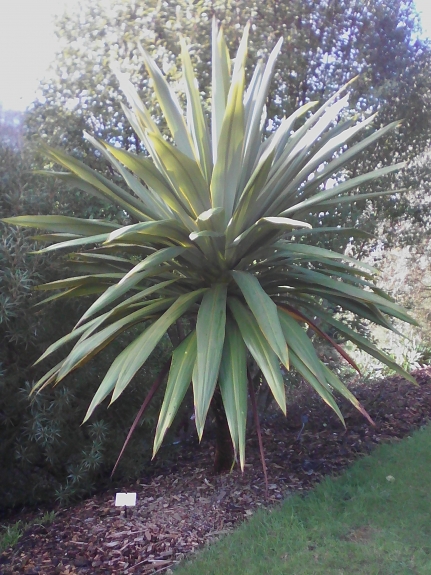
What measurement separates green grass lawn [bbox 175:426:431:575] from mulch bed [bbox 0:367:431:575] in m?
0.20

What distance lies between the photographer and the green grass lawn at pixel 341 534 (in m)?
2.86

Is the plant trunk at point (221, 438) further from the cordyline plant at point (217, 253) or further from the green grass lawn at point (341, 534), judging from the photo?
the green grass lawn at point (341, 534)

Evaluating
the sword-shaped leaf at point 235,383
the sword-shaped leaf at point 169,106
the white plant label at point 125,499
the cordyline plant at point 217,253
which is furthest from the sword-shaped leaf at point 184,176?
the white plant label at point 125,499

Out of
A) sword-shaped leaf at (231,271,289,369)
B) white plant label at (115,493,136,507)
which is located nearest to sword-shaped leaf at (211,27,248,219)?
sword-shaped leaf at (231,271,289,369)

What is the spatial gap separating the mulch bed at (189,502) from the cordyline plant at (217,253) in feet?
2.46

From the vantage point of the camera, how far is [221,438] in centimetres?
390

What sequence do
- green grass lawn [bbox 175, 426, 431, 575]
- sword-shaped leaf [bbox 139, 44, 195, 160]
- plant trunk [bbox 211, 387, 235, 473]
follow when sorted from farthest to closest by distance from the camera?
1. plant trunk [bbox 211, 387, 235, 473]
2. sword-shaped leaf [bbox 139, 44, 195, 160]
3. green grass lawn [bbox 175, 426, 431, 575]

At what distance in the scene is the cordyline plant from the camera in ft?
8.92

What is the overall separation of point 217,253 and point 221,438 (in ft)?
4.85

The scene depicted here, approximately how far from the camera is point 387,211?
5801 mm

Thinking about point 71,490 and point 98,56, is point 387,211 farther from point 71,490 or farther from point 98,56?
point 71,490

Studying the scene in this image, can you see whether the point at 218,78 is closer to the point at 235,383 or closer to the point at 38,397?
the point at 235,383

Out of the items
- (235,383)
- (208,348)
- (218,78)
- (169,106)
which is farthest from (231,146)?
(235,383)

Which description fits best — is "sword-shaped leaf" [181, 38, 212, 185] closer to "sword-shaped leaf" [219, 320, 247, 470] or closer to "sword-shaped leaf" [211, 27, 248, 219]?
"sword-shaped leaf" [211, 27, 248, 219]
